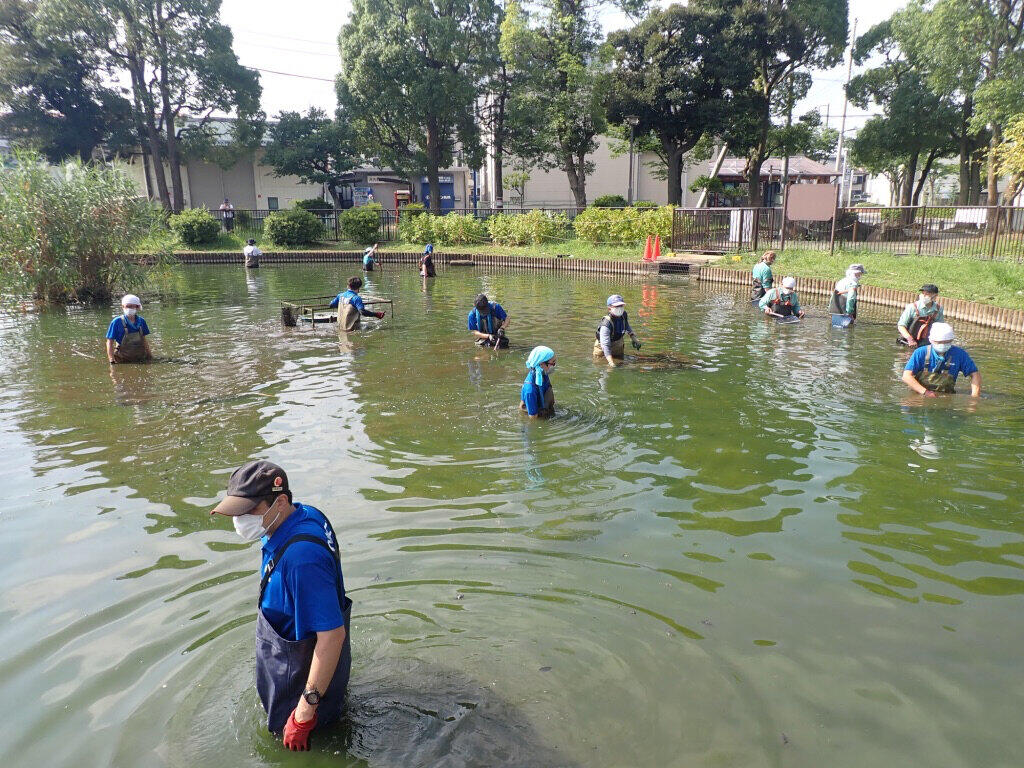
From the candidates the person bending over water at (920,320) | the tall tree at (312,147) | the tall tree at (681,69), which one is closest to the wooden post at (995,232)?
the person bending over water at (920,320)

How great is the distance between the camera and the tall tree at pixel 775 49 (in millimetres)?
33406

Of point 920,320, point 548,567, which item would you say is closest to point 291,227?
point 920,320

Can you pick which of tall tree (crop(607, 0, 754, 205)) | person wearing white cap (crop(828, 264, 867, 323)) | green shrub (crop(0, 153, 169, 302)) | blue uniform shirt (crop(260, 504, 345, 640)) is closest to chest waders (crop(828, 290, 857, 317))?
person wearing white cap (crop(828, 264, 867, 323))

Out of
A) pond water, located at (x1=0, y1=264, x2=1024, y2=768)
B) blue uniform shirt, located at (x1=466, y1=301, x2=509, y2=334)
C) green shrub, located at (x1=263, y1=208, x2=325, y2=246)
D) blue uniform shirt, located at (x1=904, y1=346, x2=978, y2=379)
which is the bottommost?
pond water, located at (x1=0, y1=264, x2=1024, y2=768)

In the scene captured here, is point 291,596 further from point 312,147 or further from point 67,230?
point 312,147

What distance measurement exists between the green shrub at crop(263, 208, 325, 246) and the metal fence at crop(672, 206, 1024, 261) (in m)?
19.0

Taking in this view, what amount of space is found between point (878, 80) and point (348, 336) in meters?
35.7

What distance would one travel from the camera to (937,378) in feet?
31.8

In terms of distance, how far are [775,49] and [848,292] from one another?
81.8 ft

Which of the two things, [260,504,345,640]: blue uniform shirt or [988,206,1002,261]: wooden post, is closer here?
[260,504,345,640]: blue uniform shirt

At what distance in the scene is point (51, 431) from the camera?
9094 mm

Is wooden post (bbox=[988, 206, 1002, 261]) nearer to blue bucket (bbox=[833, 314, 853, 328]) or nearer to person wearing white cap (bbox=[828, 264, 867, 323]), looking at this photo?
person wearing white cap (bbox=[828, 264, 867, 323])

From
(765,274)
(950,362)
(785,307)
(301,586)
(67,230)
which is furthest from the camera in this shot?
(67,230)

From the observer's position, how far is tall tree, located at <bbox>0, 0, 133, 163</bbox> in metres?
37.5
